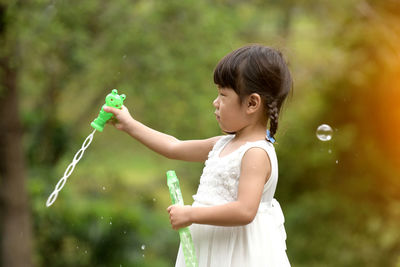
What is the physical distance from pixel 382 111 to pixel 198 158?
19.8 feet

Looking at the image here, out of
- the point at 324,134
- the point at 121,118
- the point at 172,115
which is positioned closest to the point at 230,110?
the point at 121,118

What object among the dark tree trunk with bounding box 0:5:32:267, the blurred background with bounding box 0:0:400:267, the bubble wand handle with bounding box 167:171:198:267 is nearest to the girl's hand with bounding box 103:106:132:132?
the bubble wand handle with bounding box 167:171:198:267

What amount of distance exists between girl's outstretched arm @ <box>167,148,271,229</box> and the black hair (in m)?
0.19

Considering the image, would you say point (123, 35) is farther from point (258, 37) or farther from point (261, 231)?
point (261, 231)

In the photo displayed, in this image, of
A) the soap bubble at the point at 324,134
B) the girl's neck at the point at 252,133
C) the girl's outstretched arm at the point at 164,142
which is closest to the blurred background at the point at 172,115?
the soap bubble at the point at 324,134

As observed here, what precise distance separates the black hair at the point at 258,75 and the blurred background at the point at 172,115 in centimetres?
361

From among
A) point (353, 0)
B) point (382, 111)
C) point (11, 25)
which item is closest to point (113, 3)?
point (11, 25)

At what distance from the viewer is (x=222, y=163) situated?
2053 millimetres

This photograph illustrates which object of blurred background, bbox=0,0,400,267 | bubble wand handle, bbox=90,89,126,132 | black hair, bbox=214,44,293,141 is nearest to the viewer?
black hair, bbox=214,44,293,141

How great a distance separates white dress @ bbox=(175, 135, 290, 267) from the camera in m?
2.02

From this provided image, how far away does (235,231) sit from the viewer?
6.70 feet

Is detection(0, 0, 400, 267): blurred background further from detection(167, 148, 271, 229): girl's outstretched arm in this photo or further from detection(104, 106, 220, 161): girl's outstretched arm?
detection(167, 148, 271, 229): girl's outstretched arm

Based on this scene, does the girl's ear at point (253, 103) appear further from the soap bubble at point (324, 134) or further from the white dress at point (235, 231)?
the soap bubble at point (324, 134)

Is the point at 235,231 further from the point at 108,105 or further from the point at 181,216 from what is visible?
the point at 108,105
